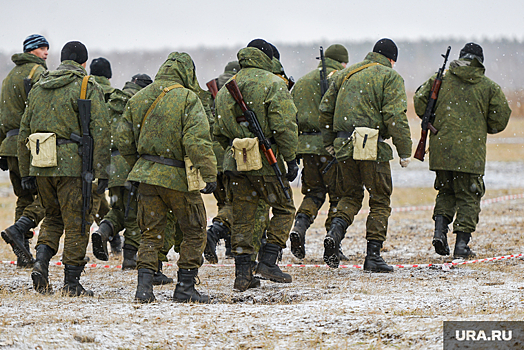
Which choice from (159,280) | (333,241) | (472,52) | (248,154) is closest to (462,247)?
(333,241)

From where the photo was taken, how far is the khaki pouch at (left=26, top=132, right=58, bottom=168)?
5840 millimetres

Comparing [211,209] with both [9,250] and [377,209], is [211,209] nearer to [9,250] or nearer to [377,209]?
[9,250]

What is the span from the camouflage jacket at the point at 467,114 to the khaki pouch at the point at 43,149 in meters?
4.34

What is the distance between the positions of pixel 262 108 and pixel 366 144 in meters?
1.28

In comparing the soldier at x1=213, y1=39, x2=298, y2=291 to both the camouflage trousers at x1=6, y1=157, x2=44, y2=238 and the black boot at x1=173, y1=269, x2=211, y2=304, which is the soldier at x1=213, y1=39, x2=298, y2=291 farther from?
the camouflage trousers at x1=6, y1=157, x2=44, y2=238

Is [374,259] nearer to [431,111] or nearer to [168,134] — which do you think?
[431,111]

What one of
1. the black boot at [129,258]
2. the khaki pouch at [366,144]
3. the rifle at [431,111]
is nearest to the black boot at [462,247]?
the rifle at [431,111]

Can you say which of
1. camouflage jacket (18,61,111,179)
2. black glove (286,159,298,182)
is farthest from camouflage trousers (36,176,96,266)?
black glove (286,159,298,182)

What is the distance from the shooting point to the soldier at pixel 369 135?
22.0ft

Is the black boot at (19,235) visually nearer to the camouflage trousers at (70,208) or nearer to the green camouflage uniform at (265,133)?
the camouflage trousers at (70,208)

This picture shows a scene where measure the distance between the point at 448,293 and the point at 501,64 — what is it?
139 metres

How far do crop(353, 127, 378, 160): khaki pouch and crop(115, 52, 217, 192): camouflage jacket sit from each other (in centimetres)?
192

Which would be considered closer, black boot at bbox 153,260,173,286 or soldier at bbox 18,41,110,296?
soldier at bbox 18,41,110,296

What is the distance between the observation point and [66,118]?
595 centimetres
